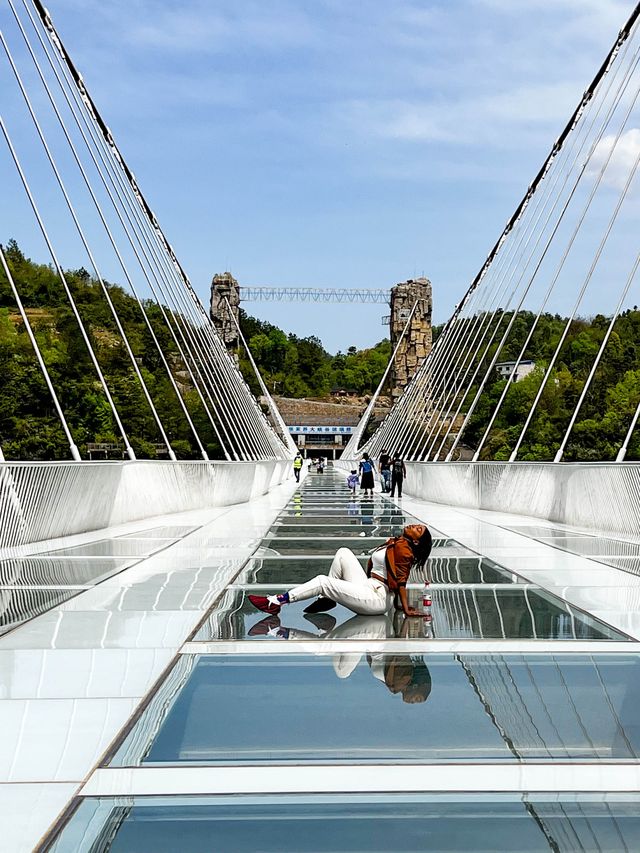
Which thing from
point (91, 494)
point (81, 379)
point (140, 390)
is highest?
point (81, 379)

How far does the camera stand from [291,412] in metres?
120

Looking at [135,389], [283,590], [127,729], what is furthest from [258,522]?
[135,389]

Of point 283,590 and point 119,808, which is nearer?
point 119,808

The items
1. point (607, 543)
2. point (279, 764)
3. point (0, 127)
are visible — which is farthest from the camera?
point (0, 127)

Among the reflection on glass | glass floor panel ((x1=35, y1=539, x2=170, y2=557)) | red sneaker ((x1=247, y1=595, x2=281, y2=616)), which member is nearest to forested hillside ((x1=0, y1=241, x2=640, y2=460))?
the reflection on glass

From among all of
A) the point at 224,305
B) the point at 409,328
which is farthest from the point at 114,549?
the point at 409,328

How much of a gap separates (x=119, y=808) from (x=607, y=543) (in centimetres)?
846

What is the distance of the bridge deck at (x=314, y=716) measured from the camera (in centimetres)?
254

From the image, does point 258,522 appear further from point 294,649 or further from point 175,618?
point 294,649

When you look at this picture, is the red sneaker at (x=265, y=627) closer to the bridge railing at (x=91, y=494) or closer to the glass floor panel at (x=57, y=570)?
the glass floor panel at (x=57, y=570)

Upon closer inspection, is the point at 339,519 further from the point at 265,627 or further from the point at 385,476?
the point at 385,476

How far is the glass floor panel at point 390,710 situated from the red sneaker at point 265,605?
1056mm

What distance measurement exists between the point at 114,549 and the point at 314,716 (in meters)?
6.38

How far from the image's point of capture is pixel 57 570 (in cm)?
768
